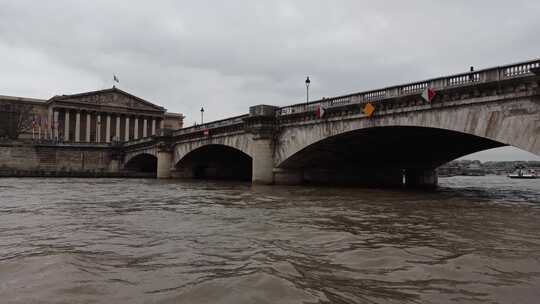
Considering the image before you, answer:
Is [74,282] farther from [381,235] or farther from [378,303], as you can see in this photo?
[381,235]

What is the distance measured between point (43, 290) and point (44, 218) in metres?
7.67

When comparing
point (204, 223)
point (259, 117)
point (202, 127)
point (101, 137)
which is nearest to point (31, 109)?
A: point (101, 137)

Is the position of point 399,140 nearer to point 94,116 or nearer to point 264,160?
point 264,160

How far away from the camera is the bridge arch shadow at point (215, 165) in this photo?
46562mm

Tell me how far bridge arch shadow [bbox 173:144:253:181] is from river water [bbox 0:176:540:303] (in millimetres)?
33787

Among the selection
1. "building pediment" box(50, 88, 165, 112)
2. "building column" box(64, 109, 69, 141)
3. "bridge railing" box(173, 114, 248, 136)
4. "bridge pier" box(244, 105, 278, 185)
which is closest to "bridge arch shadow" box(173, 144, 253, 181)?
"bridge railing" box(173, 114, 248, 136)

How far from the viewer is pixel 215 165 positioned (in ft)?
176

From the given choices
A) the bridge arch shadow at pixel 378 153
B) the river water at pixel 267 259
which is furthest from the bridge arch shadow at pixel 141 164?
the river water at pixel 267 259

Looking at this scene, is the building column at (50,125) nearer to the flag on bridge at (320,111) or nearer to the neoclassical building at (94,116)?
the neoclassical building at (94,116)

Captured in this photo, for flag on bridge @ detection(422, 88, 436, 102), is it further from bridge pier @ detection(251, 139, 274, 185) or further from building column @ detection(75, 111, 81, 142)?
building column @ detection(75, 111, 81, 142)

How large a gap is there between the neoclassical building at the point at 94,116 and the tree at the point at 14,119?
42.1 inches

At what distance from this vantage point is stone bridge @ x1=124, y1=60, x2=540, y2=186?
58.2 ft

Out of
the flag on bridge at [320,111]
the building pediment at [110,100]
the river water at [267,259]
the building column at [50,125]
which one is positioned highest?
the building pediment at [110,100]

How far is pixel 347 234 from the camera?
9250mm
